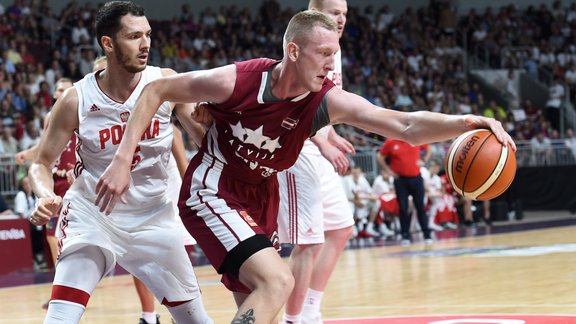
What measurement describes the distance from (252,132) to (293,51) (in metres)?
0.42

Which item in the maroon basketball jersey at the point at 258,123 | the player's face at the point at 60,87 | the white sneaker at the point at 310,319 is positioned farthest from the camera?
the player's face at the point at 60,87

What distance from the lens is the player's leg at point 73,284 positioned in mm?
4738

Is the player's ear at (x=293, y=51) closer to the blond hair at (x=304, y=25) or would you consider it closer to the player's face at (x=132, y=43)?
the blond hair at (x=304, y=25)

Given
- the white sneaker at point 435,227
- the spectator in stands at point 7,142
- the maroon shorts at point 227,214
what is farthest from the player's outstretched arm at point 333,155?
the white sneaker at point 435,227

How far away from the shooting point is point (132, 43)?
16.6 ft

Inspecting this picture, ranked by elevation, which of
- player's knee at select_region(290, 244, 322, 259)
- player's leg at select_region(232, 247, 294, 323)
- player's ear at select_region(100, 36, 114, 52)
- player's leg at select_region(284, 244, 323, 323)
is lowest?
player's leg at select_region(284, 244, 323, 323)

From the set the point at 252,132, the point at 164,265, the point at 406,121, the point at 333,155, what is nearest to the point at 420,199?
the point at 333,155

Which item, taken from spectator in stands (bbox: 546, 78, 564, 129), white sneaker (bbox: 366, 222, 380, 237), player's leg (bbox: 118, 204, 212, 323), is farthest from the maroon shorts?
spectator in stands (bbox: 546, 78, 564, 129)

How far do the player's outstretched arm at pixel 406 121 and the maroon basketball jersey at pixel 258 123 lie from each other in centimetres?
13

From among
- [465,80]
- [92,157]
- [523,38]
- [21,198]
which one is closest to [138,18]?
[92,157]

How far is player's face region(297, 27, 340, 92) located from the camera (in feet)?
14.8

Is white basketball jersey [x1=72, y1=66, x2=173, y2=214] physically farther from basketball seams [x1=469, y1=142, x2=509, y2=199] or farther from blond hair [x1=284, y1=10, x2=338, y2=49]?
basketball seams [x1=469, y1=142, x2=509, y2=199]

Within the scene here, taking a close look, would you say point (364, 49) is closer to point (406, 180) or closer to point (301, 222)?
point (406, 180)

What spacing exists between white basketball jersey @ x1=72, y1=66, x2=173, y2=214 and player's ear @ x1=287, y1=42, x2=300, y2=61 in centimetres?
94
